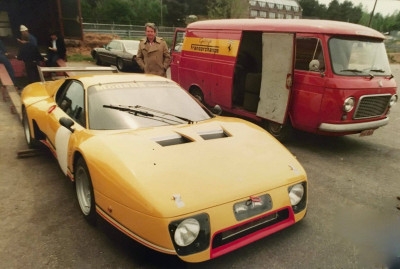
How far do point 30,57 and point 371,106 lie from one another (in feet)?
26.2

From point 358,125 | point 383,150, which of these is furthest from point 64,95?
point 383,150

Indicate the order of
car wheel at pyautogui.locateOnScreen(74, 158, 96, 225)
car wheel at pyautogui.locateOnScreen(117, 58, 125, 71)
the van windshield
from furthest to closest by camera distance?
car wheel at pyautogui.locateOnScreen(117, 58, 125, 71) → the van windshield → car wheel at pyautogui.locateOnScreen(74, 158, 96, 225)

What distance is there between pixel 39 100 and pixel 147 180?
301 centimetres

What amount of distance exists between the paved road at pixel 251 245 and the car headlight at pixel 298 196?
0.30 m

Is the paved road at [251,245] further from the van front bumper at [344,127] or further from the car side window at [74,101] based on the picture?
the car side window at [74,101]

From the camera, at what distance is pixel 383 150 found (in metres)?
5.74

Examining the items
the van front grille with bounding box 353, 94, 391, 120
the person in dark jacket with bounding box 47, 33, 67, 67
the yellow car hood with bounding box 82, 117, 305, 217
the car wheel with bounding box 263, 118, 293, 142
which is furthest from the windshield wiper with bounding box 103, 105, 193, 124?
the person in dark jacket with bounding box 47, 33, 67, 67

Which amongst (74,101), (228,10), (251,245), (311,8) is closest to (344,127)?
(251,245)

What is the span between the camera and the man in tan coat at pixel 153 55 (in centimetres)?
668

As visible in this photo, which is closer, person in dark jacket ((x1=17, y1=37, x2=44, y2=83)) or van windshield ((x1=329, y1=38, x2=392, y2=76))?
van windshield ((x1=329, y1=38, x2=392, y2=76))

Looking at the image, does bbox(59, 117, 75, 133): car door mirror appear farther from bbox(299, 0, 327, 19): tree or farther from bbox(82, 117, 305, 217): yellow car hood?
bbox(299, 0, 327, 19): tree

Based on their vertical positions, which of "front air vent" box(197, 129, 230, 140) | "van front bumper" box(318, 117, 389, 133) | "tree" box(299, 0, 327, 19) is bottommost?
"van front bumper" box(318, 117, 389, 133)

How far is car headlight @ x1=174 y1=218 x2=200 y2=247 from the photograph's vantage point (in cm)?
222

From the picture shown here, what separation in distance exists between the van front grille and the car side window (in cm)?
418
